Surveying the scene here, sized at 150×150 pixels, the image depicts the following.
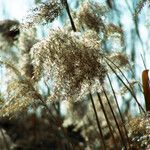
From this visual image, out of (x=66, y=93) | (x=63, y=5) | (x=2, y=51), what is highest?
(x=2, y=51)

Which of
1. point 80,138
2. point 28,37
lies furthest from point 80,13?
point 80,138

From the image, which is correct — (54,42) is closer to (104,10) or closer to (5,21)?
(104,10)

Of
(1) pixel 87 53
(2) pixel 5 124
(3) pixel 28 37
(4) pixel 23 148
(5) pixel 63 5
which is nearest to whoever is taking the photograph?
(1) pixel 87 53

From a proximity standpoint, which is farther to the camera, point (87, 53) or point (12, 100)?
point (12, 100)

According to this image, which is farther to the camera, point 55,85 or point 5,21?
point 5,21

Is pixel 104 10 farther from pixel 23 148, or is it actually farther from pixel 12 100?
pixel 23 148

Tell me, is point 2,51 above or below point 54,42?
above

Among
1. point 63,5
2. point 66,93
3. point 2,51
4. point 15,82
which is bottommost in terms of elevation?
point 66,93

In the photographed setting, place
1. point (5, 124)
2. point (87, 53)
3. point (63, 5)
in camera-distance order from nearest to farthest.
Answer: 1. point (87, 53)
2. point (63, 5)
3. point (5, 124)

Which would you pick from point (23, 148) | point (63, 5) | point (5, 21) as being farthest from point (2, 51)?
point (23, 148)
